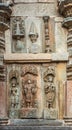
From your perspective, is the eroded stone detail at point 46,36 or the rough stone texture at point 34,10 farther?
the rough stone texture at point 34,10

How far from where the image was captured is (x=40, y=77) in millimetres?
6285

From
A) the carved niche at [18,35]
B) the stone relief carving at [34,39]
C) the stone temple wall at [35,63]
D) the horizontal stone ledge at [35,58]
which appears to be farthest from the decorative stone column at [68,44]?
the carved niche at [18,35]

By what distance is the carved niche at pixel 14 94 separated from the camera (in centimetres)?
620

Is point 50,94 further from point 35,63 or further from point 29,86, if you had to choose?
point 35,63

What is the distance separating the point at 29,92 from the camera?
6207mm

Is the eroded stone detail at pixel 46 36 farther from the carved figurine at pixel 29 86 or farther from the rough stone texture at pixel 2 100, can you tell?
the rough stone texture at pixel 2 100

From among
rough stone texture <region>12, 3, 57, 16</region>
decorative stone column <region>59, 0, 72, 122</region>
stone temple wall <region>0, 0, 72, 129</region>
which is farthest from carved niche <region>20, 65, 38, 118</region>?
rough stone texture <region>12, 3, 57, 16</region>

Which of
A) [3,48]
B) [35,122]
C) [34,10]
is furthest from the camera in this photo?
[34,10]

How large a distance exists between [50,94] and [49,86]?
0.32 feet

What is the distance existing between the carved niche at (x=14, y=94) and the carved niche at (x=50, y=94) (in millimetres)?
346

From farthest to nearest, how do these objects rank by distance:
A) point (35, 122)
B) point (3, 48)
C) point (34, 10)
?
point (34, 10)
point (3, 48)
point (35, 122)

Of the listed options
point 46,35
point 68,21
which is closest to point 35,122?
point 46,35

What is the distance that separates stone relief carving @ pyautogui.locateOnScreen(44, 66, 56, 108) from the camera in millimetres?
6201

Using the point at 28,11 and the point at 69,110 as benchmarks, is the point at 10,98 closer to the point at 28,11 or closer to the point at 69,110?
the point at 69,110
